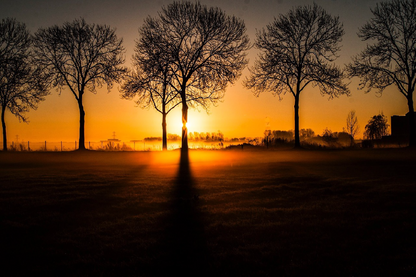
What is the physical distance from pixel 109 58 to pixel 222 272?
3403 cm

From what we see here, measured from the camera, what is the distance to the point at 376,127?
247 feet

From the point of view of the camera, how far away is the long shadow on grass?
4910mm

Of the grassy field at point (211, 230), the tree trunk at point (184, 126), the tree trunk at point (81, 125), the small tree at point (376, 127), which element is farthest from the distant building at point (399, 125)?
the grassy field at point (211, 230)

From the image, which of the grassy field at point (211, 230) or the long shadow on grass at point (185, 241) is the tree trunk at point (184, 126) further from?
the long shadow on grass at point (185, 241)

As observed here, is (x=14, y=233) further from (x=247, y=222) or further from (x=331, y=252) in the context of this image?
(x=331, y=252)

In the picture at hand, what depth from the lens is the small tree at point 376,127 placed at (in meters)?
74.0

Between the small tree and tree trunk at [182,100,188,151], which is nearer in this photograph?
tree trunk at [182,100,188,151]

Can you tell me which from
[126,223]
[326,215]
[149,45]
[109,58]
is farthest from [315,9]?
[126,223]

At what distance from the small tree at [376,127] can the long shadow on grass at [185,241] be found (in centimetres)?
7583

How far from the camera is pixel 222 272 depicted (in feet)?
15.6

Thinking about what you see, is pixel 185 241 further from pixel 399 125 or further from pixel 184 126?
pixel 399 125

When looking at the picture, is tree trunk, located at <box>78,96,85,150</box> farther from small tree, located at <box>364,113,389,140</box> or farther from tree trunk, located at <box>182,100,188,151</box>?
small tree, located at <box>364,113,389,140</box>

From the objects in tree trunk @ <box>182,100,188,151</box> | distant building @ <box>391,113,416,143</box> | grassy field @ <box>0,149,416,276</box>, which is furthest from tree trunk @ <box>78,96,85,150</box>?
distant building @ <box>391,113,416,143</box>

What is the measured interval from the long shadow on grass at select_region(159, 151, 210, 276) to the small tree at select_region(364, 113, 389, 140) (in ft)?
249
